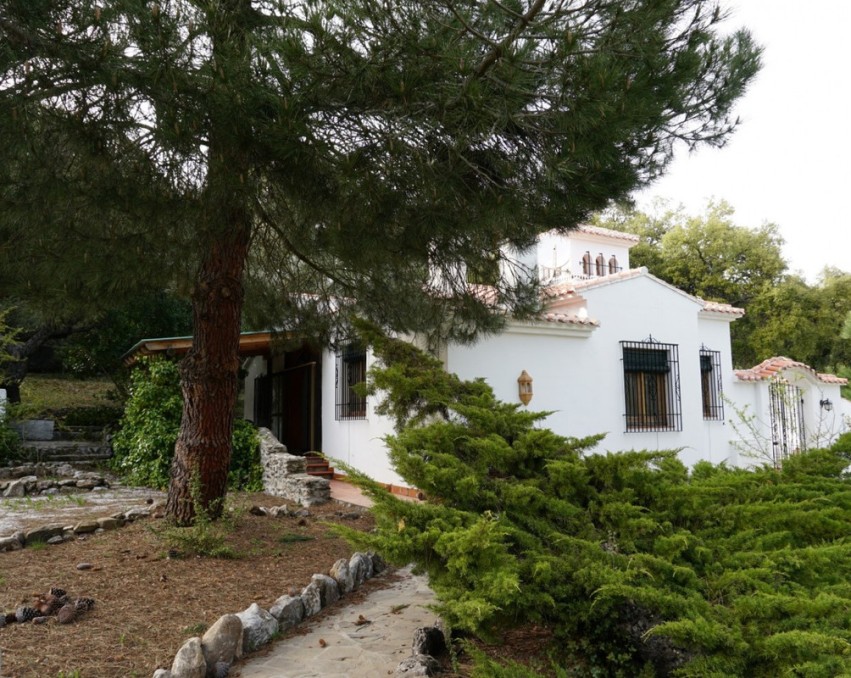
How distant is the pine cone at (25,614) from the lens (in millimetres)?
3723

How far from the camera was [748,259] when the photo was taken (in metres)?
24.2

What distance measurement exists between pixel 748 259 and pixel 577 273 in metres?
7.37

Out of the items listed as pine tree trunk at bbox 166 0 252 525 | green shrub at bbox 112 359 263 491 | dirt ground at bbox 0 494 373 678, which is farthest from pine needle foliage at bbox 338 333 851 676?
green shrub at bbox 112 359 263 491

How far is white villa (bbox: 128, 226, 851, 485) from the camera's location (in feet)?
31.9

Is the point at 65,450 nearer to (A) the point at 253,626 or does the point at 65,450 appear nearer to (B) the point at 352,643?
(A) the point at 253,626

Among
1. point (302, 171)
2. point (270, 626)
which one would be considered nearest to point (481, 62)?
point (302, 171)

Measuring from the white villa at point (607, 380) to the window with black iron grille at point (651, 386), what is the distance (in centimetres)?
2

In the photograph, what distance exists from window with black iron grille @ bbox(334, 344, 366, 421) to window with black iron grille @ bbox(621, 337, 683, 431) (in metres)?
4.59

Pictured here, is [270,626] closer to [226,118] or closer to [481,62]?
[226,118]

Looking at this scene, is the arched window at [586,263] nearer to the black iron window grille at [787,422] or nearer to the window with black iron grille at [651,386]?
the black iron window grille at [787,422]

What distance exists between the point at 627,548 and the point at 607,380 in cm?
812

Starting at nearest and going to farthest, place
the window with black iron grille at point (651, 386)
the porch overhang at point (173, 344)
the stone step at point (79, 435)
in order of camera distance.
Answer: the porch overhang at point (173, 344)
the window with black iron grille at point (651, 386)
the stone step at point (79, 435)

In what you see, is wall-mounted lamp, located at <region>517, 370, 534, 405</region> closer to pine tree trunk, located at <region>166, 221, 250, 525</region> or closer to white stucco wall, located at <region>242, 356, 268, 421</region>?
pine tree trunk, located at <region>166, 221, 250, 525</region>

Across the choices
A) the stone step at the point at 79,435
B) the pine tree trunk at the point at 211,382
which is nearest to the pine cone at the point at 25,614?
the pine tree trunk at the point at 211,382
